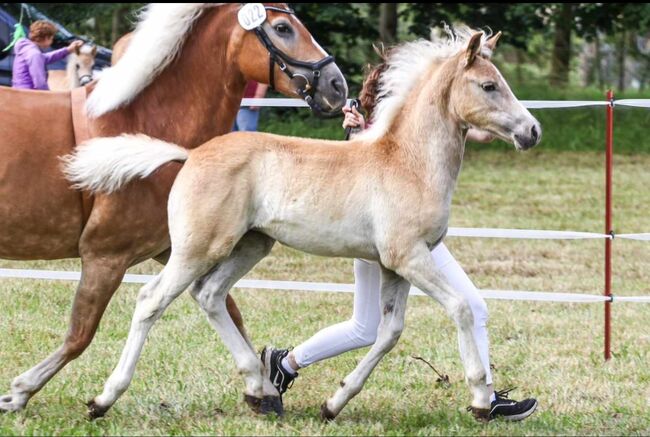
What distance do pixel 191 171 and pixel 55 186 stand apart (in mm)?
647

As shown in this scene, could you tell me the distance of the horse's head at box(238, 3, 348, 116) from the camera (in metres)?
4.85

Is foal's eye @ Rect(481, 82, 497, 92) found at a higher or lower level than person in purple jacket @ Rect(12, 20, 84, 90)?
higher

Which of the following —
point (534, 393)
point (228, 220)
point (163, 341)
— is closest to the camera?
point (228, 220)

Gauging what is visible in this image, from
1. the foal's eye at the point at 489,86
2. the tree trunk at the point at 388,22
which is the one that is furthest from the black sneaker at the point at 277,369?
the tree trunk at the point at 388,22

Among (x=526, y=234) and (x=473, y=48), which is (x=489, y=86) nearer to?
(x=473, y=48)

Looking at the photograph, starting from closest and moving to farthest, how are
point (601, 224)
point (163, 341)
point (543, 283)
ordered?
point (163, 341) → point (543, 283) → point (601, 224)

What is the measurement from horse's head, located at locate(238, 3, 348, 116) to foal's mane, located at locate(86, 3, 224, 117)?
245mm

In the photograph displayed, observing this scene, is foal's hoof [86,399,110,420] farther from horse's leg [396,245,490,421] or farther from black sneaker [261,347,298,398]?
horse's leg [396,245,490,421]

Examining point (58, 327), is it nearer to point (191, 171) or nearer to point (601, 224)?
point (191, 171)

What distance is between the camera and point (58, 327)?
22.6 feet

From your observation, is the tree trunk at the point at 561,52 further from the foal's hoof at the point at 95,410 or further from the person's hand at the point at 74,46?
the foal's hoof at the point at 95,410

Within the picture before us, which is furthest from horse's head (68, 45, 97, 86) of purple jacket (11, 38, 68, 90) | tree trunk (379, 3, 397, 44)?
tree trunk (379, 3, 397, 44)

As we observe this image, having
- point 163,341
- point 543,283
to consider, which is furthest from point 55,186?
point 543,283

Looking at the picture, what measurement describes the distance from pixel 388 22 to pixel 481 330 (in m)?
14.9
